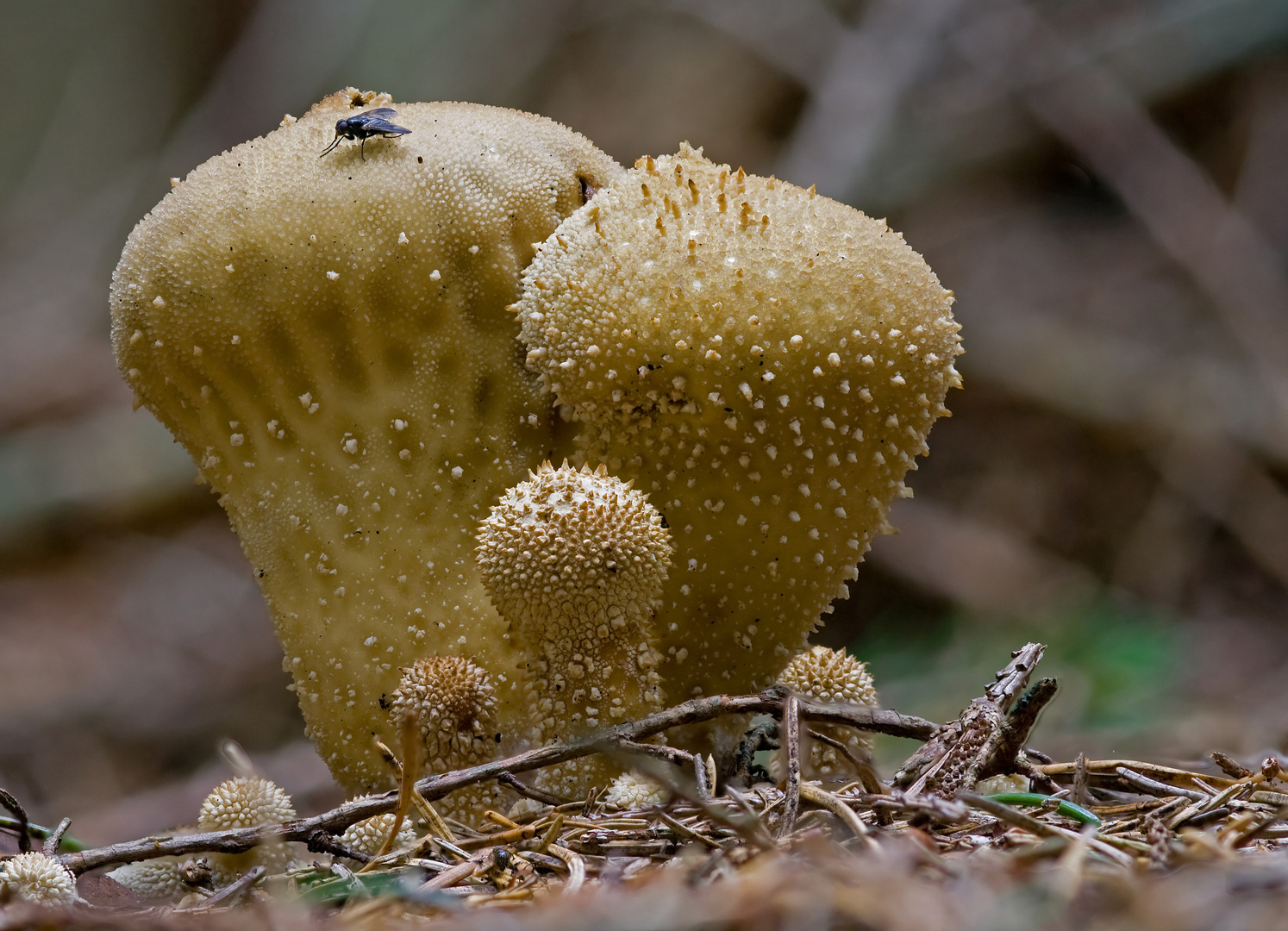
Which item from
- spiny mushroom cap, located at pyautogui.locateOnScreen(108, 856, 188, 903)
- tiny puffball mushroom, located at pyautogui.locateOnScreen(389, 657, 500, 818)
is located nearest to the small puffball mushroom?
tiny puffball mushroom, located at pyautogui.locateOnScreen(389, 657, 500, 818)

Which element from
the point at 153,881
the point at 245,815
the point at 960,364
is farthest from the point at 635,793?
the point at 960,364

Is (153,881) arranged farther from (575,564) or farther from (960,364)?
(960,364)

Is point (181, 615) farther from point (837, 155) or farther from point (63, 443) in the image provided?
point (837, 155)

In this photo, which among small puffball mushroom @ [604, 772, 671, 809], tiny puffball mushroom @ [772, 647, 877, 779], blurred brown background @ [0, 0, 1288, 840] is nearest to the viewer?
small puffball mushroom @ [604, 772, 671, 809]

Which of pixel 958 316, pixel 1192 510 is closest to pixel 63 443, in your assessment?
pixel 958 316

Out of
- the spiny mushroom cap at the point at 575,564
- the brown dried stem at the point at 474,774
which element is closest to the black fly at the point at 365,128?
the spiny mushroom cap at the point at 575,564

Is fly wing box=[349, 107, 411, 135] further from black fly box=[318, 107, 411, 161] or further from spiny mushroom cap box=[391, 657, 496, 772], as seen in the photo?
spiny mushroom cap box=[391, 657, 496, 772]

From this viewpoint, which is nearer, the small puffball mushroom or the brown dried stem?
the brown dried stem

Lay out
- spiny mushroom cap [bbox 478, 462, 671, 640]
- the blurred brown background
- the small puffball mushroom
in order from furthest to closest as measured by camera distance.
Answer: the blurred brown background → the small puffball mushroom → spiny mushroom cap [bbox 478, 462, 671, 640]

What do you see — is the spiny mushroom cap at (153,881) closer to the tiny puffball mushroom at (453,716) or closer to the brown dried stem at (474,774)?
the brown dried stem at (474,774)
